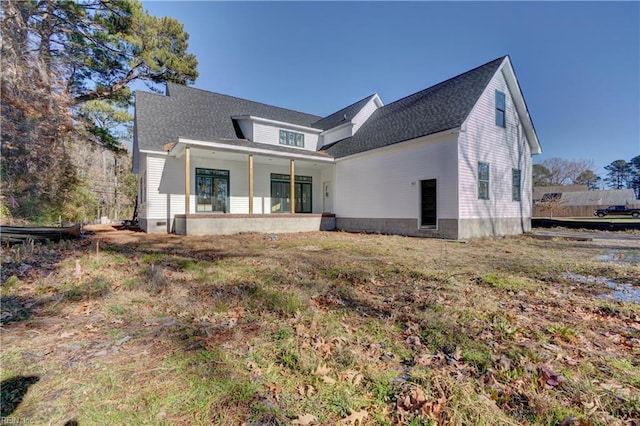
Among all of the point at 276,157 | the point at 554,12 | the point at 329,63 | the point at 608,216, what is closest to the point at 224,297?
the point at 276,157

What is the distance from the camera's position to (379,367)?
2.22m

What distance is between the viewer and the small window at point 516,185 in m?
13.4

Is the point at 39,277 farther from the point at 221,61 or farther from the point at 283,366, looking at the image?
the point at 221,61

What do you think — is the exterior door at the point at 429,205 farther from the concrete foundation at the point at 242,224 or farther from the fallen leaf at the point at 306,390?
the fallen leaf at the point at 306,390

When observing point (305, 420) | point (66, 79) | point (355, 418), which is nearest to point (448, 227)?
point (355, 418)

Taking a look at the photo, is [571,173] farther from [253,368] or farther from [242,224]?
[253,368]

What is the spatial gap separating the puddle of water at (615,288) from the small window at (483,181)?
6.99 metres

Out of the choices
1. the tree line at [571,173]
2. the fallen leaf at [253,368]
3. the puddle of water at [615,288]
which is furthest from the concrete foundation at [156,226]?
the tree line at [571,173]

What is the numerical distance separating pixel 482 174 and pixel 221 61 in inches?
729

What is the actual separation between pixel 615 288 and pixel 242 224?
11685 mm

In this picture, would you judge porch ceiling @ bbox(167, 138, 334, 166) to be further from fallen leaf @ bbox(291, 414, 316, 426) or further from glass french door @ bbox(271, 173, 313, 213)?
fallen leaf @ bbox(291, 414, 316, 426)

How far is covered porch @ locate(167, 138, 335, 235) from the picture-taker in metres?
11.8

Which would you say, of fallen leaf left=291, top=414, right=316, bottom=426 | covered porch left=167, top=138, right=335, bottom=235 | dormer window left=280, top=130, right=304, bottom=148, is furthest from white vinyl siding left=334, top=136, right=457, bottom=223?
fallen leaf left=291, top=414, right=316, bottom=426

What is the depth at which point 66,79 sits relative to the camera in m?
13.7
